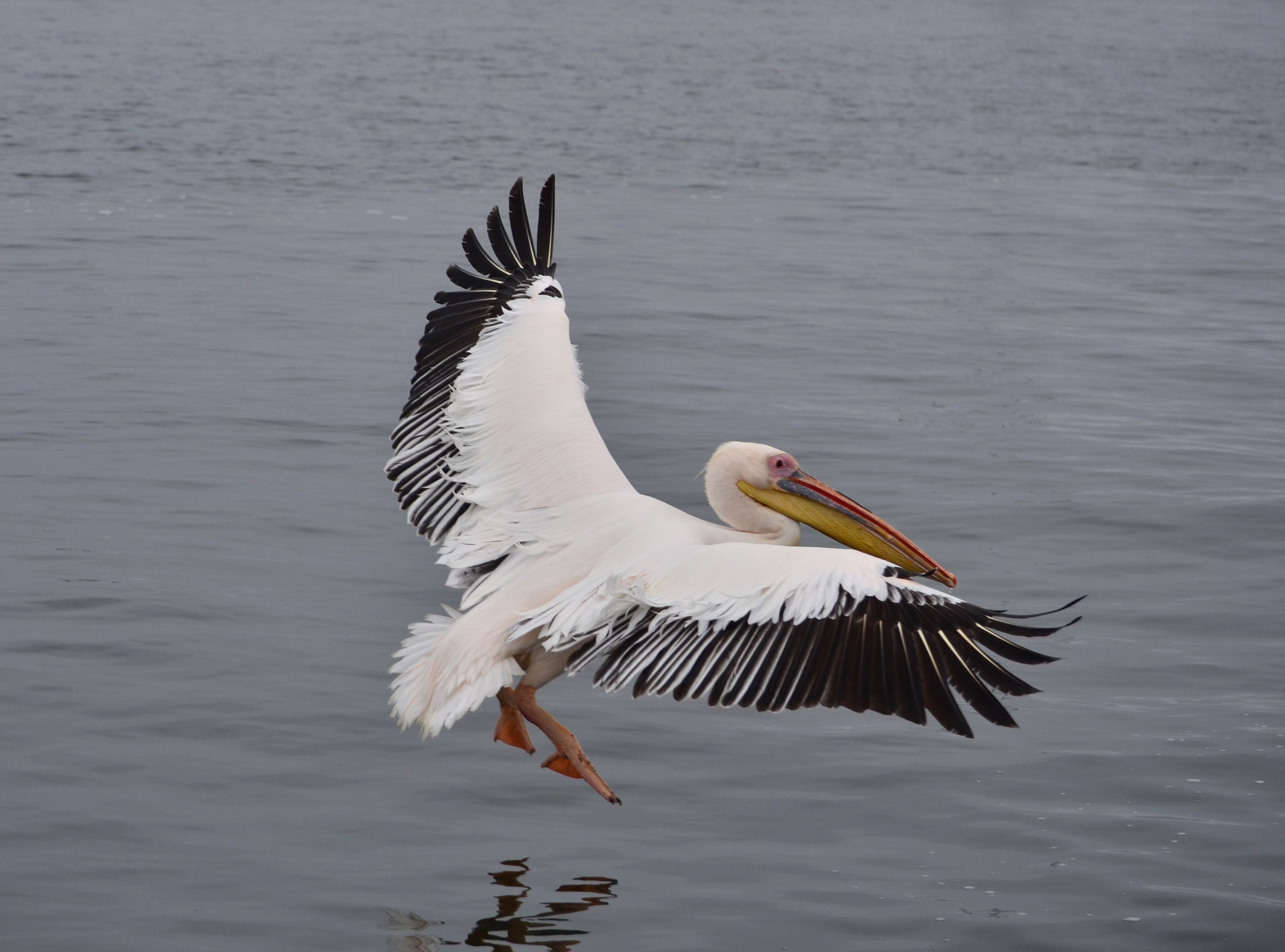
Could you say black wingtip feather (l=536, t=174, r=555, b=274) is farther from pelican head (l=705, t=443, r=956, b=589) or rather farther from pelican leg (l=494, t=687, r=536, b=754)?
pelican leg (l=494, t=687, r=536, b=754)

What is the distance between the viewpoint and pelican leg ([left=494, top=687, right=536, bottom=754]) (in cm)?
458

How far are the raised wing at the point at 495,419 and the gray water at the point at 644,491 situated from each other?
2.08 ft

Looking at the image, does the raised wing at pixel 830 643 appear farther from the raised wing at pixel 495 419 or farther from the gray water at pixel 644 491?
the raised wing at pixel 495 419

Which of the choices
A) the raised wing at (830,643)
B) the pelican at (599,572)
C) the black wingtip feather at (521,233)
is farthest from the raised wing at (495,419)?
the raised wing at (830,643)

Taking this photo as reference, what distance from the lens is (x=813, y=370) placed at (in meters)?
9.34

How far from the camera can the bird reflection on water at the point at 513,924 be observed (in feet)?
12.3

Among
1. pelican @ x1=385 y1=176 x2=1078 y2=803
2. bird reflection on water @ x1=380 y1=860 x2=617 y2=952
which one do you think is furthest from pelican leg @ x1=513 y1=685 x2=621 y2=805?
bird reflection on water @ x1=380 y1=860 x2=617 y2=952

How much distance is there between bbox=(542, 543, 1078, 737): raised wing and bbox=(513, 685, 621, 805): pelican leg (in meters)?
0.43

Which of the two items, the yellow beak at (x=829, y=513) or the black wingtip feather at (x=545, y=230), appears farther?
the black wingtip feather at (x=545, y=230)

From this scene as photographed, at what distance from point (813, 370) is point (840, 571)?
5543 mm

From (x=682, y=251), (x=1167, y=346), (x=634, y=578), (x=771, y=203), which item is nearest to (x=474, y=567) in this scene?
(x=634, y=578)

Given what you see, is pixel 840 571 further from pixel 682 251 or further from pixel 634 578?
pixel 682 251

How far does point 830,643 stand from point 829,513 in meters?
1.04

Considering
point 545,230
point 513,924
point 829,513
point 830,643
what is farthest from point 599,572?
point 545,230
